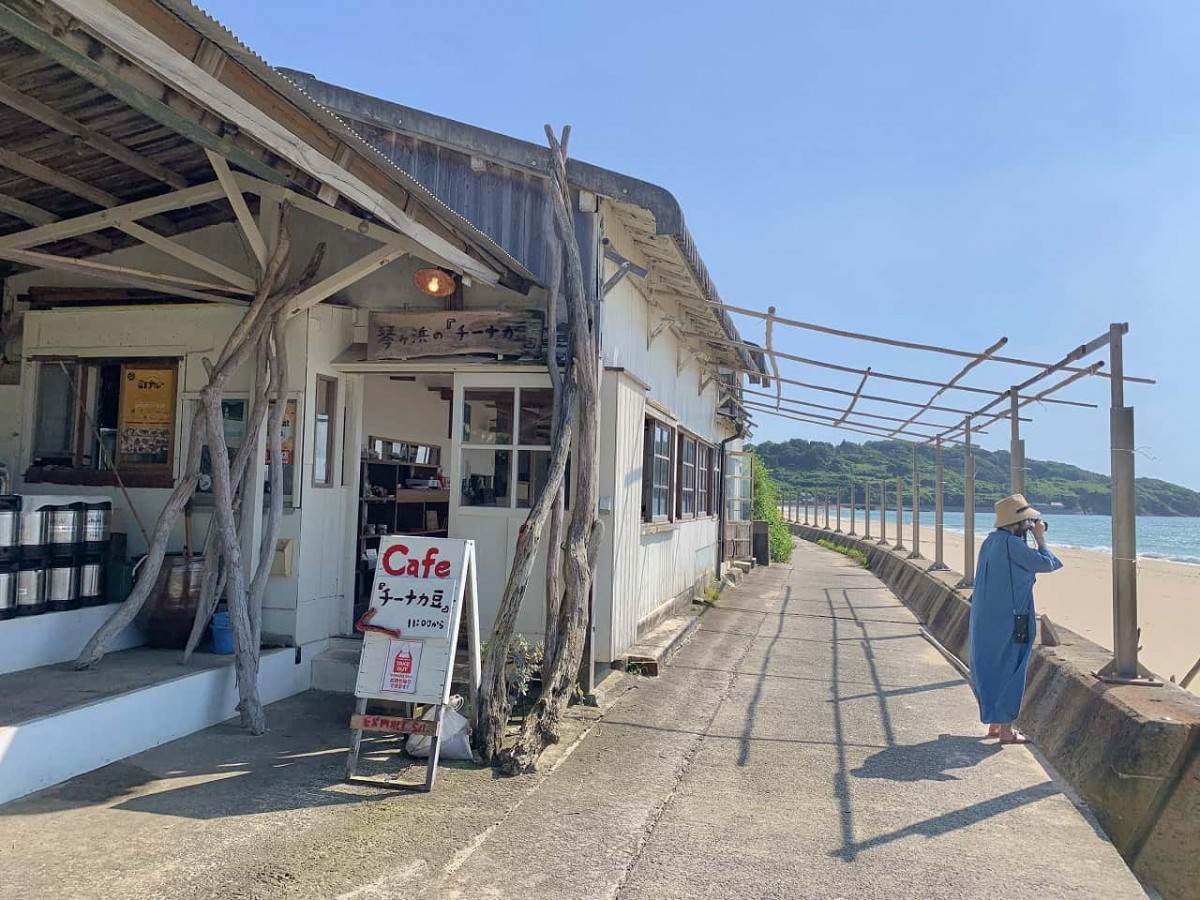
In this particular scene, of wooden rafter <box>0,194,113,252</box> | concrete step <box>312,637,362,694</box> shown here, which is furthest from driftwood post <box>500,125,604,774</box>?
wooden rafter <box>0,194,113,252</box>

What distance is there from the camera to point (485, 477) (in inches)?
276

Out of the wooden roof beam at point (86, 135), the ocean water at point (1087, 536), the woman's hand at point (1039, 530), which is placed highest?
the wooden roof beam at point (86, 135)

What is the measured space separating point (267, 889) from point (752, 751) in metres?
3.17

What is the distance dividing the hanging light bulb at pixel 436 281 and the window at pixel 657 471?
255 cm

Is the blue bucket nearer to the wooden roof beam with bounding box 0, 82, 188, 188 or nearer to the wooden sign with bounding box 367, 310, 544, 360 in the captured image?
the wooden sign with bounding box 367, 310, 544, 360

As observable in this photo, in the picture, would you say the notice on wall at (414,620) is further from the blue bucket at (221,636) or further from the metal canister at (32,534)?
the metal canister at (32,534)

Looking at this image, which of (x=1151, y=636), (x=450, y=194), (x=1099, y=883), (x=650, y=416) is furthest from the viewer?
(x=1151, y=636)

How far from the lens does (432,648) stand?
5.06m

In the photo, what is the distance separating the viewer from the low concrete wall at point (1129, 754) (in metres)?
4.21

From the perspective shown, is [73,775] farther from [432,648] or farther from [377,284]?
[377,284]

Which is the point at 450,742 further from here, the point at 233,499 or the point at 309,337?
the point at 309,337

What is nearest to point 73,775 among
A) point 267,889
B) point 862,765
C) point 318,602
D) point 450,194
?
point 267,889

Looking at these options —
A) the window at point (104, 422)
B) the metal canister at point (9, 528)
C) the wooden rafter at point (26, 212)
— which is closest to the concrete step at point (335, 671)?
the window at point (104, 422)

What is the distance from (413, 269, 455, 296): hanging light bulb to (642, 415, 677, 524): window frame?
2.27 m
